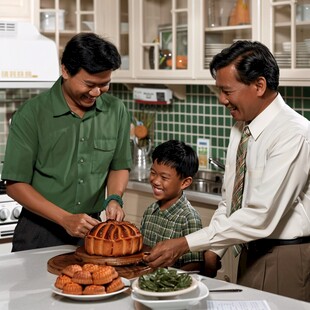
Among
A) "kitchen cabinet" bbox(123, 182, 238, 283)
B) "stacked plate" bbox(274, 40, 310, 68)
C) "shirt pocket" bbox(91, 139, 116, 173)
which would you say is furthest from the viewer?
"kitchen cabinet" bbox(123, 182, 238, 283)

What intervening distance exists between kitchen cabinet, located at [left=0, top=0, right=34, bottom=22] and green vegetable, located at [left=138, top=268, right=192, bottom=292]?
2.78 m

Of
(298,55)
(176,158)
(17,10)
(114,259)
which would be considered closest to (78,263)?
(114,259)

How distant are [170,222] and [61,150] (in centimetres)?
52

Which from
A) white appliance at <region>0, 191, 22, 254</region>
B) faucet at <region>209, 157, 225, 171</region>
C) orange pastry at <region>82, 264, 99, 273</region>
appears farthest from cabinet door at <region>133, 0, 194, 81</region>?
orange pastry at <region>82, 264, 99, 273</region>

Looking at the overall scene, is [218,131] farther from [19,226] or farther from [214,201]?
[19,226]

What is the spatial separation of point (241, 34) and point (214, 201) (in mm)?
896

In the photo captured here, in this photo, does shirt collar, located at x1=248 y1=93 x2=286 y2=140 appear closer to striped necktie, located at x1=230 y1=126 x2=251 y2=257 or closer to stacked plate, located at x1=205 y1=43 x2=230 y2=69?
striped necktie, located at x1=230 y1=126 x2=251 y2=257

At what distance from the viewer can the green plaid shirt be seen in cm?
295

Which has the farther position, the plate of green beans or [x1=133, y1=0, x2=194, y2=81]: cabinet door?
[x1=133, y1=0, x2=194, y2=81]: cabinet door

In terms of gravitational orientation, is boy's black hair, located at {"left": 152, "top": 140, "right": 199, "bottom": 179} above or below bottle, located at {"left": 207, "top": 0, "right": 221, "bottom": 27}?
below

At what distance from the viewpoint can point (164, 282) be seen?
2018 millimetres

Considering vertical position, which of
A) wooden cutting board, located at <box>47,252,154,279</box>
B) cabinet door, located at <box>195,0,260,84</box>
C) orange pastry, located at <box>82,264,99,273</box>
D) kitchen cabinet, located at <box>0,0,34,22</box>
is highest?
kitchen cabinet, located at <box>0,0,34,22</box>

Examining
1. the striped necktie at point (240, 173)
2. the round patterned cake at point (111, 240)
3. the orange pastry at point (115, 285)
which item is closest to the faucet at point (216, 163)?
the striped necktie at point (240, 173)

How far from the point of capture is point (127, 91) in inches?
208
